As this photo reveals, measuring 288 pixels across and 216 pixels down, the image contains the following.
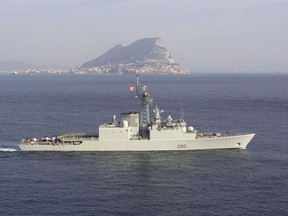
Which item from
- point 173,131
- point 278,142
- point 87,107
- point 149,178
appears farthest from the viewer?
point 87,107

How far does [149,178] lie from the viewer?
53906mm

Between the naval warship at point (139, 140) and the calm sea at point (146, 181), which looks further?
the naval warship at point (139, 140)

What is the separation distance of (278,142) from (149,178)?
29.8m

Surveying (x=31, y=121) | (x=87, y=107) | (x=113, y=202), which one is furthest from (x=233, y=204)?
(x=87, y=107)

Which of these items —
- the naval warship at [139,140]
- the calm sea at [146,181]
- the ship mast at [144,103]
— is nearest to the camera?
the calm sea at [146,181]

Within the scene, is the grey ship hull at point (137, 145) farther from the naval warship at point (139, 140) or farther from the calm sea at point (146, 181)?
the calm sea at point (146, 181)

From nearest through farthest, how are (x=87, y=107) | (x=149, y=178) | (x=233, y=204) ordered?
(x=233, y=204) < (x=149, y=178) < (x=87, y=107)

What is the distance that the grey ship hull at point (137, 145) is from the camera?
6788cm

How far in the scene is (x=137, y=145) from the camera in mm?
67750

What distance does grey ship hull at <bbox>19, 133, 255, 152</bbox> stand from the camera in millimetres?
67875

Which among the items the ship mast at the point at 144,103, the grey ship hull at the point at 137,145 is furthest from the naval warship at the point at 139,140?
the ship mast at the point at 144,103

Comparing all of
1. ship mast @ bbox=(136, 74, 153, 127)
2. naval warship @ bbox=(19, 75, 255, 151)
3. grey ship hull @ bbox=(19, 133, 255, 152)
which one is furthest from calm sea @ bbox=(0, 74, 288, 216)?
ship mast @ bbox=(136, 74, 153, 127)

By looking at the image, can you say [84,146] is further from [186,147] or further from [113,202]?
[113,202]

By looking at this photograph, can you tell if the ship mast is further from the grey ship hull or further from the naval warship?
the grey ship hull
